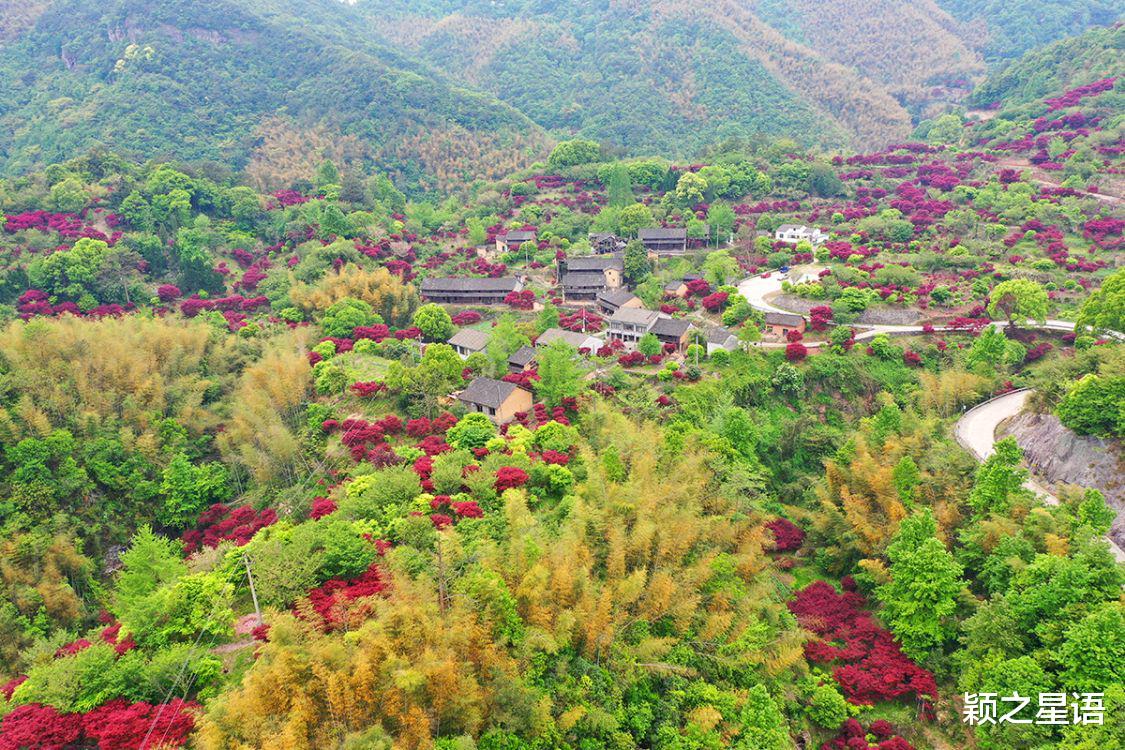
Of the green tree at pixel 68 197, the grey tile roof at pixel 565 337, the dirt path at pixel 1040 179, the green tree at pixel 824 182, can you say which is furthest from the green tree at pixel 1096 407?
the green tree at pixel 68 197

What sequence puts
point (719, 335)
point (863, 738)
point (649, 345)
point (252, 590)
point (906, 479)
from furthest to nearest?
1. point (649, 345)
2. point (719, 335)
3. point (906, 479)
4. point (863, 738)
5. point (252, 590)

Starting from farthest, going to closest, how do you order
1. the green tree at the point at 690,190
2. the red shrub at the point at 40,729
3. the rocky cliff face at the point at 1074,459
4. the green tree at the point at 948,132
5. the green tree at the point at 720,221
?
the green tree at the point at 948,132, the green tree at the point at 690,190, the green tree at the point at 720,221, the rocky cliff face at the point at 1074,459, the red shrub at the point at 40,729

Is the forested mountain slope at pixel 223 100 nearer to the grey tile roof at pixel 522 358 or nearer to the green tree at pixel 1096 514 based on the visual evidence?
the grey tile roof at pixel 522 358

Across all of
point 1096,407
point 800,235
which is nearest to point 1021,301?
point 1096,407

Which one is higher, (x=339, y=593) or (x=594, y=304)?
(x=594, y=304)

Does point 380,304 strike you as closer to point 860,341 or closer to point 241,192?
point 241,192

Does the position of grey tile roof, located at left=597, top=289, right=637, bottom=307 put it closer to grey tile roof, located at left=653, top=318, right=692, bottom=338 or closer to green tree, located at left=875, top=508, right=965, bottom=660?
grey tile roof, located at left=653, top=318, right=692, bottom=338

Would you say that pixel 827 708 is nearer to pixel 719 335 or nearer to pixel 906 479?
pixel 906 479
